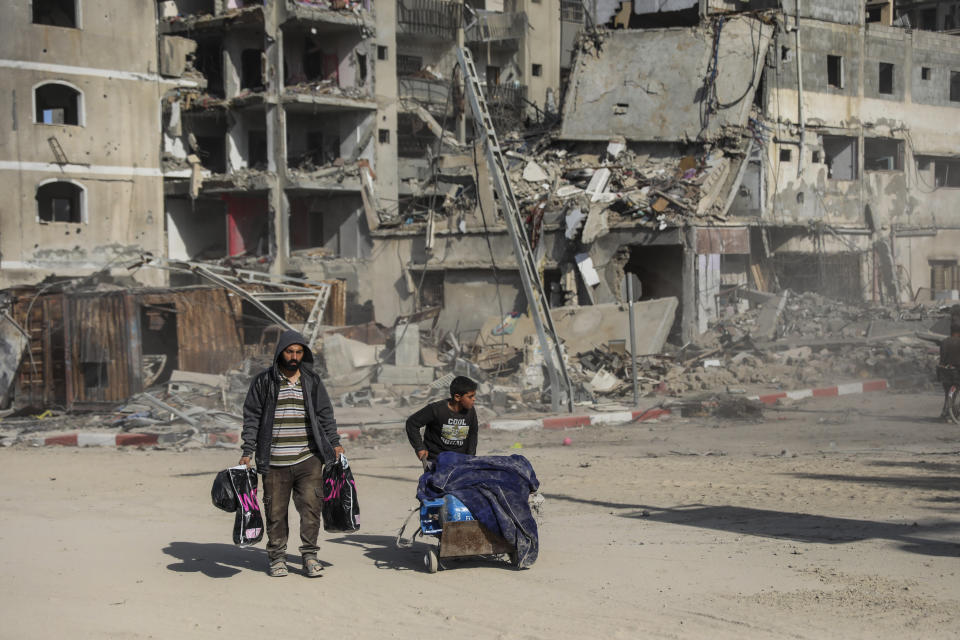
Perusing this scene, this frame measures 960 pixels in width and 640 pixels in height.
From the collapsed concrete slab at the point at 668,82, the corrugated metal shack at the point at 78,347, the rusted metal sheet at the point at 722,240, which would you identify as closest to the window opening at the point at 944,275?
the collapsed concrete slab at the point at 668,82

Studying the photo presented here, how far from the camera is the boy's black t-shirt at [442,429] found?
792 centimetres

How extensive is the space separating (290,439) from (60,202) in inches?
1166

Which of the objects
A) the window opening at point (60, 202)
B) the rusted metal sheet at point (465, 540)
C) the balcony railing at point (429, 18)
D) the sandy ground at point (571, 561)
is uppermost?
the balcony railing at point (429, 18)

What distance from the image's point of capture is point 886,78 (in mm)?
37656

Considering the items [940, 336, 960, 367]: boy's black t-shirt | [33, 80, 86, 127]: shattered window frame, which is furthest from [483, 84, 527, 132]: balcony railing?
[940, 336, 960, 367]: boy's black t-shirt

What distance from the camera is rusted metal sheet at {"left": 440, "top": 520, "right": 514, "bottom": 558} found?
7527mm

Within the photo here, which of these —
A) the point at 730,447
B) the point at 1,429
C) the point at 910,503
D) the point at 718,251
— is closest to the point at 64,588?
the point at 910,503

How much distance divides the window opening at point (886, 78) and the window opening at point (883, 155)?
180 cm

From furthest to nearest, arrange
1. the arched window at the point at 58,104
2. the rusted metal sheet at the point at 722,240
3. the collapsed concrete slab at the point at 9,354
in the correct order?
the arched window at the point at 58,104 < the rusted metal sheet at the point at 722,240 < the collapsed concrete slab at the point at 9,354

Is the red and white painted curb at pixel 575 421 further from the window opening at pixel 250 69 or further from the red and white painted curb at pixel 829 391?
the window opening at pixel 250 69

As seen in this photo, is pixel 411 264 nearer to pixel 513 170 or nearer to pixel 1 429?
pixel 513 170

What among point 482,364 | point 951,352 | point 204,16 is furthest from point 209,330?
point 204,16

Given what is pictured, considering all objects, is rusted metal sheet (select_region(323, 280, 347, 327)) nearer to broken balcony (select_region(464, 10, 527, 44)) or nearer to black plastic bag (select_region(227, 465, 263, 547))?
black plastic bag (select_region(227, 465, 263, 547))

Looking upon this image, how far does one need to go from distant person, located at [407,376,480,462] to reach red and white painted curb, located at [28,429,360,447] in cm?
894
